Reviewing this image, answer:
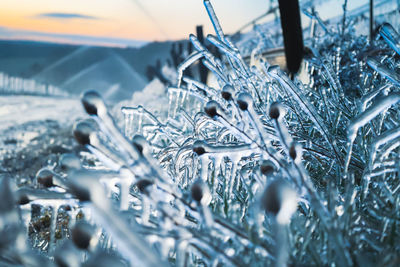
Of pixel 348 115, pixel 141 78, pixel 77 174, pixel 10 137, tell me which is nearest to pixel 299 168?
pixel 77 174

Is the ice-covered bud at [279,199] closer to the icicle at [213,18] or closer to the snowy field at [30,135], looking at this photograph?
the icicle at [213,18]

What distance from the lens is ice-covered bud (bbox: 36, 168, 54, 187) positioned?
0.37m

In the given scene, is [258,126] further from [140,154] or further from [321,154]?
[321,154]

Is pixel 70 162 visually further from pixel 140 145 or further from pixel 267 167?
pixel 267 167

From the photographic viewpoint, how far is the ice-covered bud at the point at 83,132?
308 millimetres

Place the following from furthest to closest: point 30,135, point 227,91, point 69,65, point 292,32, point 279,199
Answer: point 69,65 → point 30,135 → point 292,32 → point 227,91 → point 279,199

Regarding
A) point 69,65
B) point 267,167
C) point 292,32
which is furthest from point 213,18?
point 69,65

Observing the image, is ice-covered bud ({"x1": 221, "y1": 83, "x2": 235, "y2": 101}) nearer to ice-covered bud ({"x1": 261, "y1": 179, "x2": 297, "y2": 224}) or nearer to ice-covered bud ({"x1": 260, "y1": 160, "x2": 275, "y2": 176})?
ice-covered bud ({"x1": 260, "y1": 160, "x2": 275, "y2": 176})

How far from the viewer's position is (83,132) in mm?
308

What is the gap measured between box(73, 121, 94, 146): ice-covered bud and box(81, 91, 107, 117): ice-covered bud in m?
0.02

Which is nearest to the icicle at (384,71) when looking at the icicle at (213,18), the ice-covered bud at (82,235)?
the icicle at (213,18)

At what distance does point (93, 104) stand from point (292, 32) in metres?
1.89

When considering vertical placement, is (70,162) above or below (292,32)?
below

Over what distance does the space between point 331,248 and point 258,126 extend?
16cm
